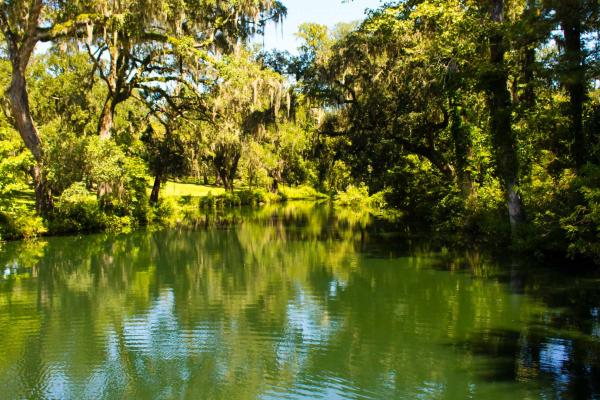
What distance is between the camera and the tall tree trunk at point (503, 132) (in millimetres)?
14859

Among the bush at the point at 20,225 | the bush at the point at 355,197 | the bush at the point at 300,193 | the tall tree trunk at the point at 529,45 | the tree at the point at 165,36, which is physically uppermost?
the tree at the point at 165,36

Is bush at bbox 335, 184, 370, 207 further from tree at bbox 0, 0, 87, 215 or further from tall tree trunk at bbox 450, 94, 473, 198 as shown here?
tree at bbox 0, 0, 87, 215

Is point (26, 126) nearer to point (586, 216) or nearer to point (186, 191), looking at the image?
point (586, 216)

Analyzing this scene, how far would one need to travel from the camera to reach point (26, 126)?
64.0 feet

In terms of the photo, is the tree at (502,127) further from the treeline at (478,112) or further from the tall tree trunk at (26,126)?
the tall tree trunk at (26,126)

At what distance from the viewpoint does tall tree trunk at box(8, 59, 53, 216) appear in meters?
19.1

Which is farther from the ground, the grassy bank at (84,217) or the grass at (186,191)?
the grass at (186,191)

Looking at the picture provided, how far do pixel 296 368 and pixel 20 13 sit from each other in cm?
1657

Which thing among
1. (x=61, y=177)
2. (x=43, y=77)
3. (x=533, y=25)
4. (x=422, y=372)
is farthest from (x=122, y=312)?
(x=43, y=77)

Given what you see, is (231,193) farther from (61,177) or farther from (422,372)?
(422,372)

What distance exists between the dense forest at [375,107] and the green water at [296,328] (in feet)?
9.01

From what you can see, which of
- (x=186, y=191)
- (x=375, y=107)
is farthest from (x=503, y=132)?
(x=186, y=191)

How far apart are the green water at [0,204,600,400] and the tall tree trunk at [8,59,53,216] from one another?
15.7ft

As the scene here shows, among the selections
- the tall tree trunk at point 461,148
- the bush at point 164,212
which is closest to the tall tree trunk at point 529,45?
the tall tree trunk at point 461,148
